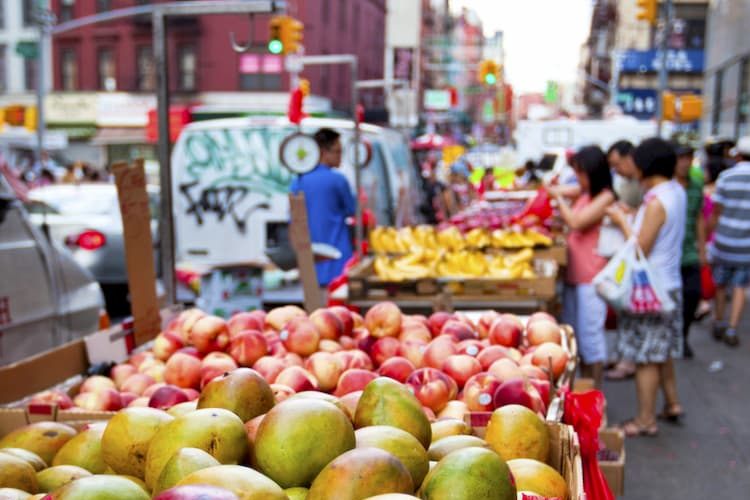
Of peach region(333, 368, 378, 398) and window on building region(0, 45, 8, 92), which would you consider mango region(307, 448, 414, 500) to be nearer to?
peach region(333, 368, 378, 398)

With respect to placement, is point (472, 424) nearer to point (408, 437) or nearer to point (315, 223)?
point (408, 437)

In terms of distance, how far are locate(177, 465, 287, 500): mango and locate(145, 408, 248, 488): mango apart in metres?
0.34

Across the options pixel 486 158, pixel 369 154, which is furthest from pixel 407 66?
pixel 369 154

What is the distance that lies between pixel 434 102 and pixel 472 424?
45.0 m

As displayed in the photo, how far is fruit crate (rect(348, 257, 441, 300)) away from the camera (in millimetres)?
6613

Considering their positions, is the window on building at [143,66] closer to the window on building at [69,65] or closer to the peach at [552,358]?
the window on building at [69,65]

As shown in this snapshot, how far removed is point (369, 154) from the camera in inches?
431

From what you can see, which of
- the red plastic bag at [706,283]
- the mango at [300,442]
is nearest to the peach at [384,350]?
the mango at [300,442]

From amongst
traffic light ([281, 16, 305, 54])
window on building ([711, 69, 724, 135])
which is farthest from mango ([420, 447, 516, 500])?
window on building ([711, 69, 724, 135])

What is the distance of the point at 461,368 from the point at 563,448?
3.53 ft

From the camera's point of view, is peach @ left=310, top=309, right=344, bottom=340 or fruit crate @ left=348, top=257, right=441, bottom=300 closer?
peach @ left=310, top=309, right=344, bottom=340

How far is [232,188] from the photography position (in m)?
10.1

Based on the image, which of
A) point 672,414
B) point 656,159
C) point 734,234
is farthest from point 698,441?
point 734,234

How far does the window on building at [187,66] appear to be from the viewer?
40500mm
